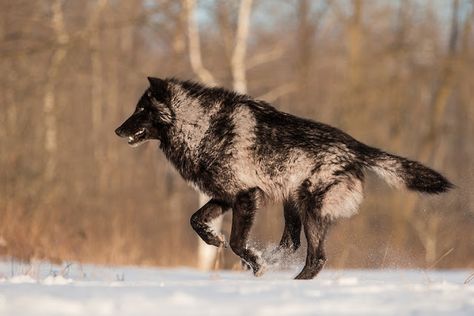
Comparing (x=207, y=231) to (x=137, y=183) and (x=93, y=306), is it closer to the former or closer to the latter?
(x=93, y=306)

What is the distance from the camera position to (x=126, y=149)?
32.4m

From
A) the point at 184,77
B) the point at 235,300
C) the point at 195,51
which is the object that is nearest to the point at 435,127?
the point at 195,51

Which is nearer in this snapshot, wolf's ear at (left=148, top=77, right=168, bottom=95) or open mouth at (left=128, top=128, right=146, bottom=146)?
wolf's ear at (left=148, top=77, right=168, bottom=95)

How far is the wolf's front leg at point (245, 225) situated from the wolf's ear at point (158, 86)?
1.43m

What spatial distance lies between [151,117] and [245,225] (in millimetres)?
1556

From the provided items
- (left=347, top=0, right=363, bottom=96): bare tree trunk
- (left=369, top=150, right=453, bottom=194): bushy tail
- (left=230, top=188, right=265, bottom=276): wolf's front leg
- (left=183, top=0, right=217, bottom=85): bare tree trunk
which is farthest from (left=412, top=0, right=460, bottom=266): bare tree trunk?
(left=230, top=188, right=265, bottom=276): wolf's front leg

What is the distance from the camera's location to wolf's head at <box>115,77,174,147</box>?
6.71 metres

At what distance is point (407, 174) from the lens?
19.1 ft

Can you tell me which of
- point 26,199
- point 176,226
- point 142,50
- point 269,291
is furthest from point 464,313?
point 142,50

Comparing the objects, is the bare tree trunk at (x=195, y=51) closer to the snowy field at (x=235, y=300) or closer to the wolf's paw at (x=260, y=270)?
the wolf's paw at (x=260, y=270)

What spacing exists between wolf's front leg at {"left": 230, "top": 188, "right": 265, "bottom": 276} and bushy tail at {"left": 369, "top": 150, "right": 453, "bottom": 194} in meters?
1.06

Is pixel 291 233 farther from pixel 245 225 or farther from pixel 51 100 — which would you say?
pixel 51 100

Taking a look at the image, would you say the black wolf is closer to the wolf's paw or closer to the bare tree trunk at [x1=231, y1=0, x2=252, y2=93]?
the wolf's paw

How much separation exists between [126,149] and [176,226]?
11757 mm
